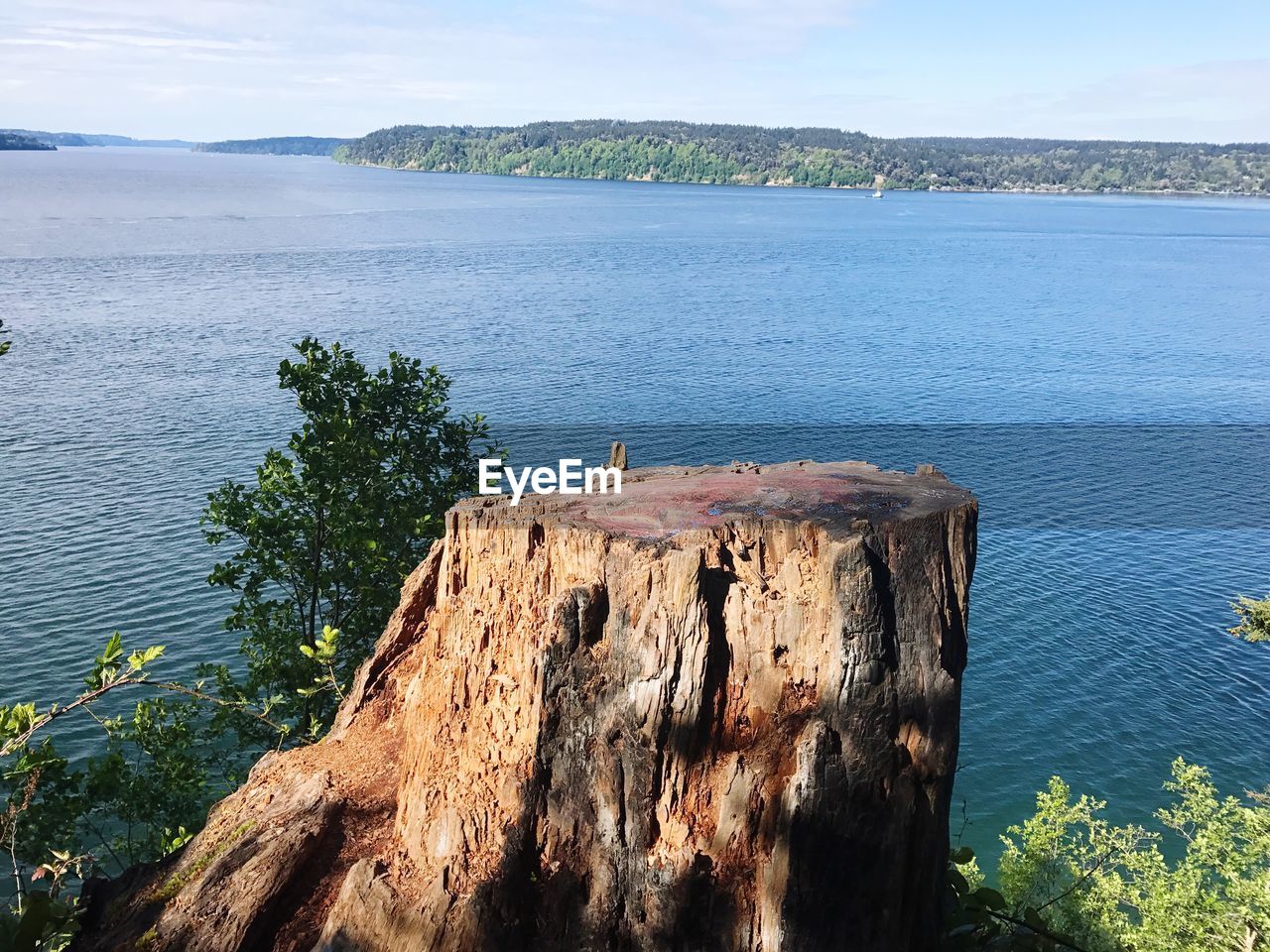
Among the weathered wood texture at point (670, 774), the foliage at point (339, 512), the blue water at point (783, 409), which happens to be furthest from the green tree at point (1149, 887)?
the foliage at point (339, 512)

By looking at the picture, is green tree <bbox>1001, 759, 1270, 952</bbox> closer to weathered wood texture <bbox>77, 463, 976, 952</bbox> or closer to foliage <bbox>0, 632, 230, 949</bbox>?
weathered wood texture <bbox>77, 463, 976, 952</bbox>

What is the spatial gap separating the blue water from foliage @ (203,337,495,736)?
1297 cm

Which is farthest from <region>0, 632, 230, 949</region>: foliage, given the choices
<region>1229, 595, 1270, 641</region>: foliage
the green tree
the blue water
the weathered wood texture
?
<region>1229, 595, 1270, 641</region>: foliage

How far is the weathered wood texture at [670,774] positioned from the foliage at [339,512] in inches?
343

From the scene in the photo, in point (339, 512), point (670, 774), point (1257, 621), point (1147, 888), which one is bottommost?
point (1147, 888)

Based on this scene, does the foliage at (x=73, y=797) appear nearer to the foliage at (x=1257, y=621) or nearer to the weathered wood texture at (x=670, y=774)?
the weathered wood texture at (x=670, y=774)

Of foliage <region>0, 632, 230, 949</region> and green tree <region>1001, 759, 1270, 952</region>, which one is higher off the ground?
foliage <region>0, 632, 230, 949</region>

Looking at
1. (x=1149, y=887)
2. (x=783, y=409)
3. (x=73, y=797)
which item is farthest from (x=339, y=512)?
(x=783, y=409)

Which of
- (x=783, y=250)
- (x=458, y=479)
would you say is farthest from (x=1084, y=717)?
(x=783, y=250)

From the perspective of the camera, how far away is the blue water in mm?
33406

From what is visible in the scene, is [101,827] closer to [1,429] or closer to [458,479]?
[458,479]

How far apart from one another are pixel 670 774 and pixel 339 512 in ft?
37.1

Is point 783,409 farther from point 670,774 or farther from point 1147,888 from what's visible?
point 670,774

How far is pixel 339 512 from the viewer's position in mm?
18141
